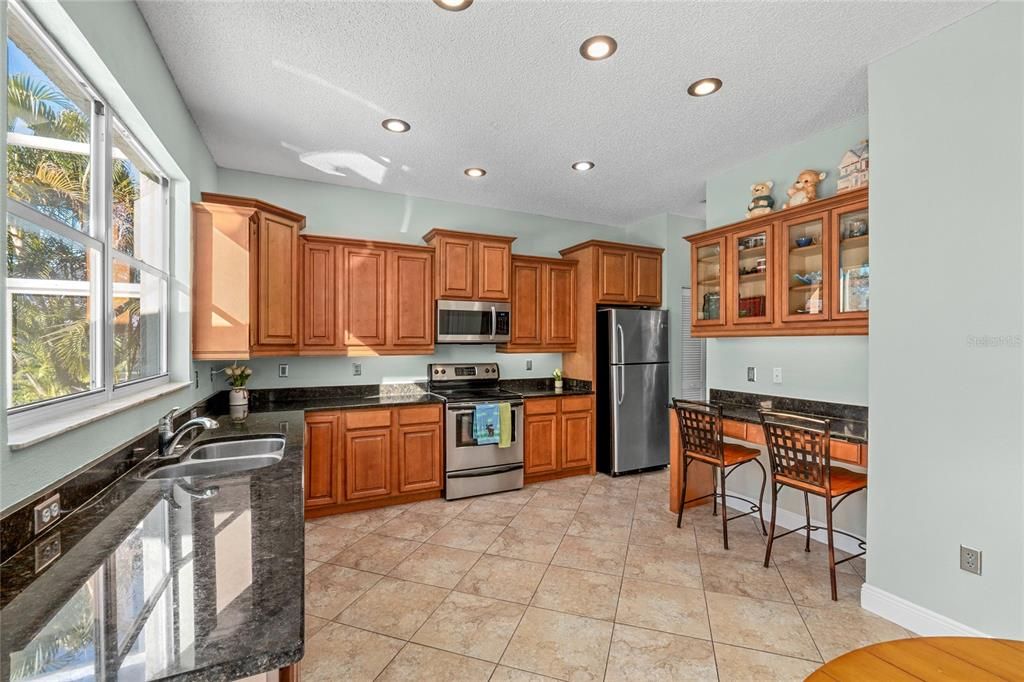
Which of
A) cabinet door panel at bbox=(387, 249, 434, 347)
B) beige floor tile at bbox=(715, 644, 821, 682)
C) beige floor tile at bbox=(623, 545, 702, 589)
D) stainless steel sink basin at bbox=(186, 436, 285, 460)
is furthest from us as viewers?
cabinet door panel at bbox=(387, 249, 434, 347)

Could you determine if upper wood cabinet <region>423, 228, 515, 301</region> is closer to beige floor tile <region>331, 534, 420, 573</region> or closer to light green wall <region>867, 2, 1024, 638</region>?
beige floor tile <region>331, 534, 420, 573</region>

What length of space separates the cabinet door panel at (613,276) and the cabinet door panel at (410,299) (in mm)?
1764

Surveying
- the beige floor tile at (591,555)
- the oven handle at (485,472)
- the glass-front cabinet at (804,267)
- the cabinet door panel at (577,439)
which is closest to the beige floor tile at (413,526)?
the oven handle at (485,472)

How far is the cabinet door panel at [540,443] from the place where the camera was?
4.44 meters

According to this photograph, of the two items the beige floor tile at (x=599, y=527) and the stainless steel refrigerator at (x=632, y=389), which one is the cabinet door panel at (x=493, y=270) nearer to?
the stainless steel refrigerator at (x=632, y=389)

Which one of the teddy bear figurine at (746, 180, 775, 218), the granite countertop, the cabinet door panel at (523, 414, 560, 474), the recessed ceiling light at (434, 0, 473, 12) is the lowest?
the cabinet door panel at (523, 414, 560, 474)

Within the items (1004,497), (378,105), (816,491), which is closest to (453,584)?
(816,491)

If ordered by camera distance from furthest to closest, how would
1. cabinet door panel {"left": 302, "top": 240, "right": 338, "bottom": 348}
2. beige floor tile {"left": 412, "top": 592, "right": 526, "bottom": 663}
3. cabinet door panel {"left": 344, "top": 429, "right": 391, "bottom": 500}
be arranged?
cabinet door panel {"left": 302, "top": 240, "right": 338, "bottom": 348} → cabinet door panel {"left": 344, "top": 429, "right": 391, "bottom": 500} → beige floor tile {"left": 412, "top": 592, "right": 526, "bottom": 663}

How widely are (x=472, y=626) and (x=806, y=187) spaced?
3.38 m

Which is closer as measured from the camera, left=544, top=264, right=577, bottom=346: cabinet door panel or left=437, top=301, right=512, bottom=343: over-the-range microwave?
left=437, top=301, right=512, bottom=343: over-the-range microwave

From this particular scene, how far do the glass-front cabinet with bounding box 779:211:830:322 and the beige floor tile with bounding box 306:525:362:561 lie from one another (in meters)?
3.36

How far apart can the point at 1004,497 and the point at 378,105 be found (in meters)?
3.64

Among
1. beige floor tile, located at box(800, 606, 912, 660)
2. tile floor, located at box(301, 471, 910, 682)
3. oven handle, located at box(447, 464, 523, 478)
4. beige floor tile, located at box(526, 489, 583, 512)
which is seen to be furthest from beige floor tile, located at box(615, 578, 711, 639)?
oven handle, located at box(447, 464, 523, 478)

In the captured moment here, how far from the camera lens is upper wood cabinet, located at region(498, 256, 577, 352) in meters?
4.75
